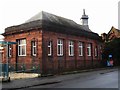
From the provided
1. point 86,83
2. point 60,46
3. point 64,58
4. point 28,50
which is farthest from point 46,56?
point 86,83

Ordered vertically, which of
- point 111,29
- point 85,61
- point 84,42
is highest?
point 111,29

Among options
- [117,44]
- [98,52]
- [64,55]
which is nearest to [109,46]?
[117,44]

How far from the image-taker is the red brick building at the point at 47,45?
28.4m

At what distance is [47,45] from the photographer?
1136 inches

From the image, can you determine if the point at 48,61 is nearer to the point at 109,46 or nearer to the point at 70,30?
the point at 70,30

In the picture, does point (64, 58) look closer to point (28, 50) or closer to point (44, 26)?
point (28, 50)

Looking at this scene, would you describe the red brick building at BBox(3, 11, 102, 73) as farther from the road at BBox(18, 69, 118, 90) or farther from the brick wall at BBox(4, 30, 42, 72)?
the road at BBox(18, 69, 118, 90)

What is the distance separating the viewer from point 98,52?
4388cm

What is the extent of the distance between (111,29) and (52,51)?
4223cm

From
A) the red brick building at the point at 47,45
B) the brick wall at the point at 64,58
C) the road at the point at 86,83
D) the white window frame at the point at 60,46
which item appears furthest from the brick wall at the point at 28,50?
the road at the point at 86,83

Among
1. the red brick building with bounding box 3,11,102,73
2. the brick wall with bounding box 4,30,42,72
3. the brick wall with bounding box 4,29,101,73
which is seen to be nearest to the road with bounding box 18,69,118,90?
the brick wall with bounding box 4,29,101,73

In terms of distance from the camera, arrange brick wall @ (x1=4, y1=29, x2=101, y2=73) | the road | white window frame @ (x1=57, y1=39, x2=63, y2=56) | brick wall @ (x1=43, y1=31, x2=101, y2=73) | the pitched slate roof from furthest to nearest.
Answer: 1. white window frame @ (x1=57, y1=39, x2=63, y2=56)
2. the pitched slate roof
3. brick wall @ (x1=43, y1=31, x2=101, y2=73)
4. brick wall @ (x1=4, y1=29, x2=101, y2=73)
5. the road

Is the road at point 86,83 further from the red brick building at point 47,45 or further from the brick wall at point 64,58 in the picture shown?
the brick wall at point 64,58

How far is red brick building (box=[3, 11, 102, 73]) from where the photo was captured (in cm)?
2836
